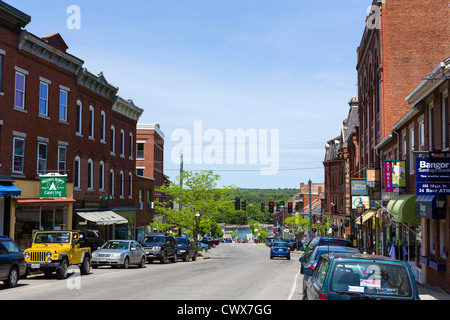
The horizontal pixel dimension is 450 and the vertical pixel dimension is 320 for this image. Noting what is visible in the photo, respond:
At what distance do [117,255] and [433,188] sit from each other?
16017mm

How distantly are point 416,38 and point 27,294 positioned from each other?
31197 millimetres

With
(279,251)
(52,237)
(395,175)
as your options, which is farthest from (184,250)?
(395,175)

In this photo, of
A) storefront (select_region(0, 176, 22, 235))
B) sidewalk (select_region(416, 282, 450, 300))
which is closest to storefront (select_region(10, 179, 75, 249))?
storefront (select_region(0, 176, 22, 235))

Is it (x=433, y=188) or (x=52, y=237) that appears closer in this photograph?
(x=433, y=188)

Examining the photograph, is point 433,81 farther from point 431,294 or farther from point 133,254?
point 133,254

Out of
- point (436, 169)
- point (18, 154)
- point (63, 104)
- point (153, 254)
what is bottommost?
point (153, 254)

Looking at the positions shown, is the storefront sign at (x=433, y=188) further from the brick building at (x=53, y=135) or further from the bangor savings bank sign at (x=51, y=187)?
the bangor savings bank sign at (x=51, y=187)

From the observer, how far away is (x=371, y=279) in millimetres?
8758

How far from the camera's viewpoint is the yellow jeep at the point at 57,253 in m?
21.1

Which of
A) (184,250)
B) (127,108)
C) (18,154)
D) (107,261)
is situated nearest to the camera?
(107,261)

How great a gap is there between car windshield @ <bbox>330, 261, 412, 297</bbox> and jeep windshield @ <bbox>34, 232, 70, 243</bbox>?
16124 millimetres

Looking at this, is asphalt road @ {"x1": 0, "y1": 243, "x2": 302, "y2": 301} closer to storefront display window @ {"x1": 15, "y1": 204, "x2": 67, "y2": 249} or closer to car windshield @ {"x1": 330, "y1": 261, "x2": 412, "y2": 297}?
car windshield @ {"x1": 330, "y1": 261, "x2": 412, "y2": 297}

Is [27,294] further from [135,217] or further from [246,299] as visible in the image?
[135,217]

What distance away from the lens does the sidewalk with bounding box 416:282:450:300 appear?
57.7 ft
